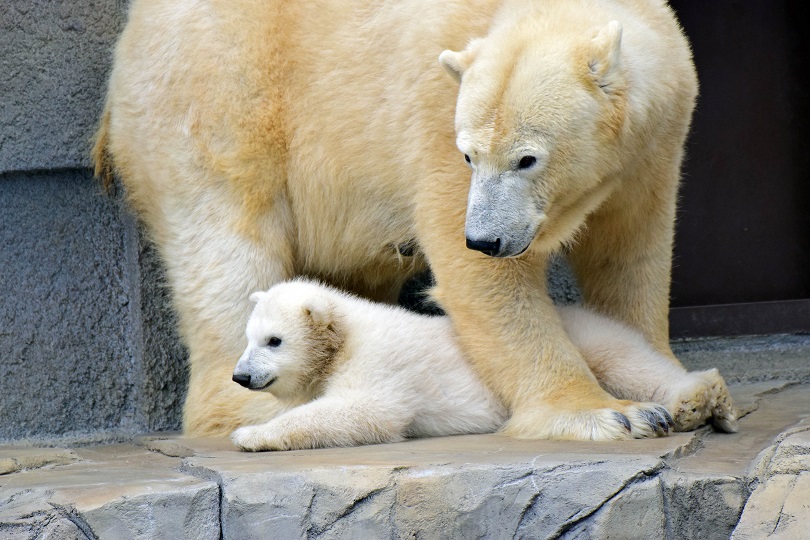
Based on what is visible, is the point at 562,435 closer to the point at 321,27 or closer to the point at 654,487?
the point at 654,487

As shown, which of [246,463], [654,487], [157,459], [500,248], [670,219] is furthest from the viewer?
[670,219]

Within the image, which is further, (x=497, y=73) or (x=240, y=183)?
(x=240, y=183)

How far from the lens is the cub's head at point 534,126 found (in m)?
3.34

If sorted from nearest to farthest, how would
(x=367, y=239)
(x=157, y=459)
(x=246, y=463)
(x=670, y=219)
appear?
(x=246, y=463), (x=157, y=459), (x=670, y=219), (x=367, y=239)

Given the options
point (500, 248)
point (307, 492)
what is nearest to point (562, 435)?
point (500, 248)

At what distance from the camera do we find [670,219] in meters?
4.19

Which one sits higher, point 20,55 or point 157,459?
point 20,55

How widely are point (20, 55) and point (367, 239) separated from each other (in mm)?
1717

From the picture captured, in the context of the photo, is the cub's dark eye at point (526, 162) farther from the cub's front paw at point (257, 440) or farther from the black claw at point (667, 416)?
the cub's front paw at point (257, 440)

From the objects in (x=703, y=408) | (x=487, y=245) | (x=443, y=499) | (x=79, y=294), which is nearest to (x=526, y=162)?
(x=487, y=245)

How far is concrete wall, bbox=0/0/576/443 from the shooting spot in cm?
477

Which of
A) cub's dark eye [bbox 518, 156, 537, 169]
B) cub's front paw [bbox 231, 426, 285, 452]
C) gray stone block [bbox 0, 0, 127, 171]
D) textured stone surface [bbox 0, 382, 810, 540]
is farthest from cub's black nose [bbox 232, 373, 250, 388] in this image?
gray stone block [bbox 0, 0, 127, 171]

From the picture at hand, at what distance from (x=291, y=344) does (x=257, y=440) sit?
366mm

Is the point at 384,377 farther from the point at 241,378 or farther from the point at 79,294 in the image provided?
the point at 79,294
